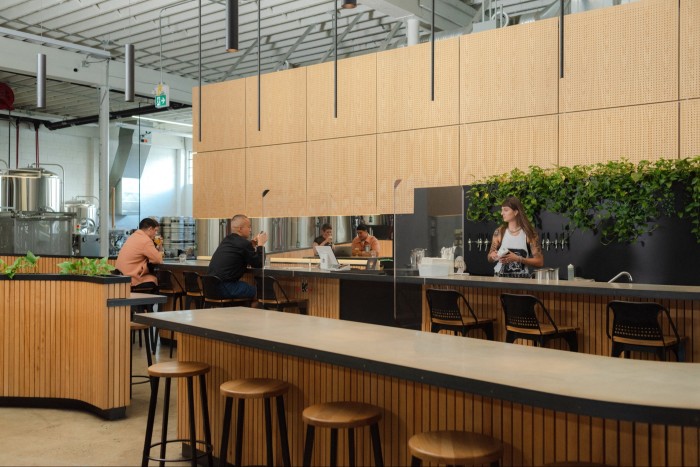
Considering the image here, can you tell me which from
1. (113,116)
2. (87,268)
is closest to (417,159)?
(87,268)

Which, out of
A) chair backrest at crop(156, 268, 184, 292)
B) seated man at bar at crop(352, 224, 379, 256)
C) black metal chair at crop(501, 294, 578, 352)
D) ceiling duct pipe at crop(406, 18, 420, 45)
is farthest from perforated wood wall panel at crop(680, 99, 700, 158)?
chair backrest at crop(156, 268, 184, 292)

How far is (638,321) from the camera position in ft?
15.0

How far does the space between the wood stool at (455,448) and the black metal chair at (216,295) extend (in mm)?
4629

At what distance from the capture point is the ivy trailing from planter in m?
6.25

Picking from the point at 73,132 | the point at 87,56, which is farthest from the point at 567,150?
the point at 73,132

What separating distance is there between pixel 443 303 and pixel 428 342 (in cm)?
237

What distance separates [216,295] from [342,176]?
296 cm

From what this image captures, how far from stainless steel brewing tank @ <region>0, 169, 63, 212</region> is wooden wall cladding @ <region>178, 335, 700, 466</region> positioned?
384 inches

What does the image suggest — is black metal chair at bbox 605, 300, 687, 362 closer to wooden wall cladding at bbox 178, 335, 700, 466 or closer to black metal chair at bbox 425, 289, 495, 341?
black metal chair at bbox 425, 289, 495, 341

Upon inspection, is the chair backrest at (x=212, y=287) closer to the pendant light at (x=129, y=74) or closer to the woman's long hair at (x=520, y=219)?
the pendant light at (x=129, y=74)

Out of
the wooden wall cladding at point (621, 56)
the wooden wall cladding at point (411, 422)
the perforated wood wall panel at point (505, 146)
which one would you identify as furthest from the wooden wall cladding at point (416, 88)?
the wooden wall cladding at point (411, 422)

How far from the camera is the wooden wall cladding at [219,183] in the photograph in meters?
10.6

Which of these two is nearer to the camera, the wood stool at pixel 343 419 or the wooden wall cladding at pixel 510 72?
the wood stool at pixel 343 419

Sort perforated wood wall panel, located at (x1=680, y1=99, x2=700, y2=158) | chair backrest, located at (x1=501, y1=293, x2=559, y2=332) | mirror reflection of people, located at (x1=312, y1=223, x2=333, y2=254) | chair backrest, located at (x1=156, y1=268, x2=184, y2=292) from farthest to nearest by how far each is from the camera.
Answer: chair backrest, located at (x1=156, y1=268, x2=184, y2=292) → mirror reflection of people, located at (x1=312, y1=223, x2=333, y2=254) → perforated wood wall panel, located at (x1=680, y1=99, x2=700, y2=158) → chair backrest, located at (x1=501, y1=293, x2=559, y2=332)
